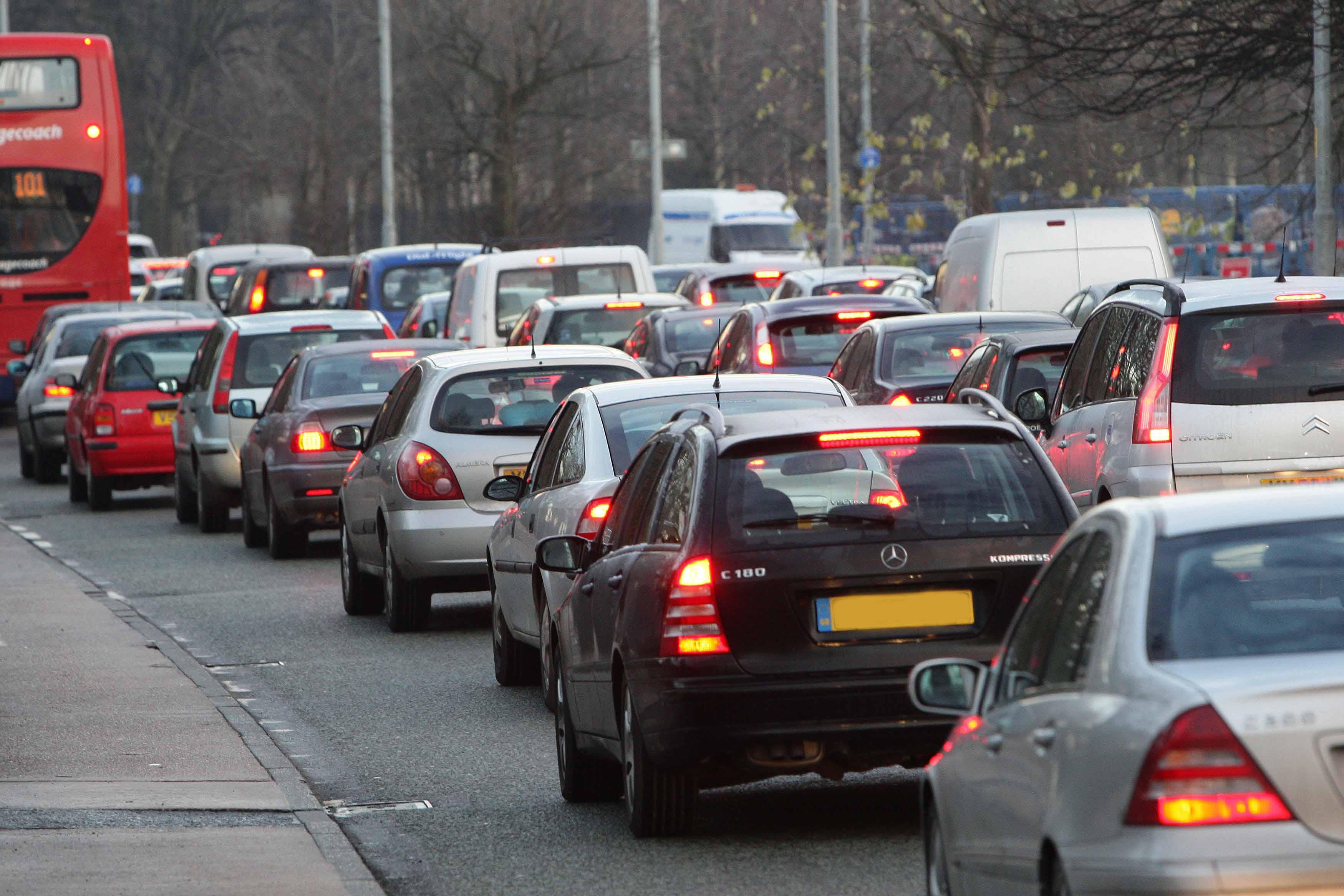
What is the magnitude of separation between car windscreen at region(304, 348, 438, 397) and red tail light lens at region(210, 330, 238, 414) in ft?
8.83

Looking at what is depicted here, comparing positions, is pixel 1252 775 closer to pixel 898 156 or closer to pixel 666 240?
pixel 666 240

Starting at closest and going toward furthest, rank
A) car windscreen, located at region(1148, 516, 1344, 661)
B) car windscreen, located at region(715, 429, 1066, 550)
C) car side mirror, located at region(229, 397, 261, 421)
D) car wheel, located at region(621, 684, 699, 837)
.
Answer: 1. car windscreen, located at region(1148, 516, 1344, 661)
2. car windscreen, located at region(715, 429, 1066, 550)
3. car wheel, located at region(621, 684, 699, 837)
4. car side mirror, located at region(229, 397, 261, 421)

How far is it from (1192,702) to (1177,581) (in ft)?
1.35

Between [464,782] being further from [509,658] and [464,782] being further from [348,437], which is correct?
[348,437]

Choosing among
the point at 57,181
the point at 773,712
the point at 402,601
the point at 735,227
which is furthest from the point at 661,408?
the point at 735,227

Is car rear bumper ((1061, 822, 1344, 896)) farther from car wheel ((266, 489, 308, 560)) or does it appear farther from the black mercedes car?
car wheel ((266, 489, 308, 560))

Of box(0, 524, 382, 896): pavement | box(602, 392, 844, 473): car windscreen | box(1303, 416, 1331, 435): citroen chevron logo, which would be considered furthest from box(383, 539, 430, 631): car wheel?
box(1303, 416, 1331, 435): citroen chevron logo

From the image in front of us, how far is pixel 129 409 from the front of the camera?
24.1 metres

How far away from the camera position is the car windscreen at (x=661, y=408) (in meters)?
11.2

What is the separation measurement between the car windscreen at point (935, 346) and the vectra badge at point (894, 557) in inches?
390

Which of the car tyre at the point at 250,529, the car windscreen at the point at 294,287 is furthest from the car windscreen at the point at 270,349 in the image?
the car windscreen at the point at 294,287

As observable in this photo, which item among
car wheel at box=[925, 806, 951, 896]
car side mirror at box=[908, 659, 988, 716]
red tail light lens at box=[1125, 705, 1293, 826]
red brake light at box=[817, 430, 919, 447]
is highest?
red brake light at box=[817, 430, 919, 447]

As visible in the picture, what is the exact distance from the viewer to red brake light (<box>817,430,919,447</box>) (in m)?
7.90

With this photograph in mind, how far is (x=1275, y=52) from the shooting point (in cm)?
2094
